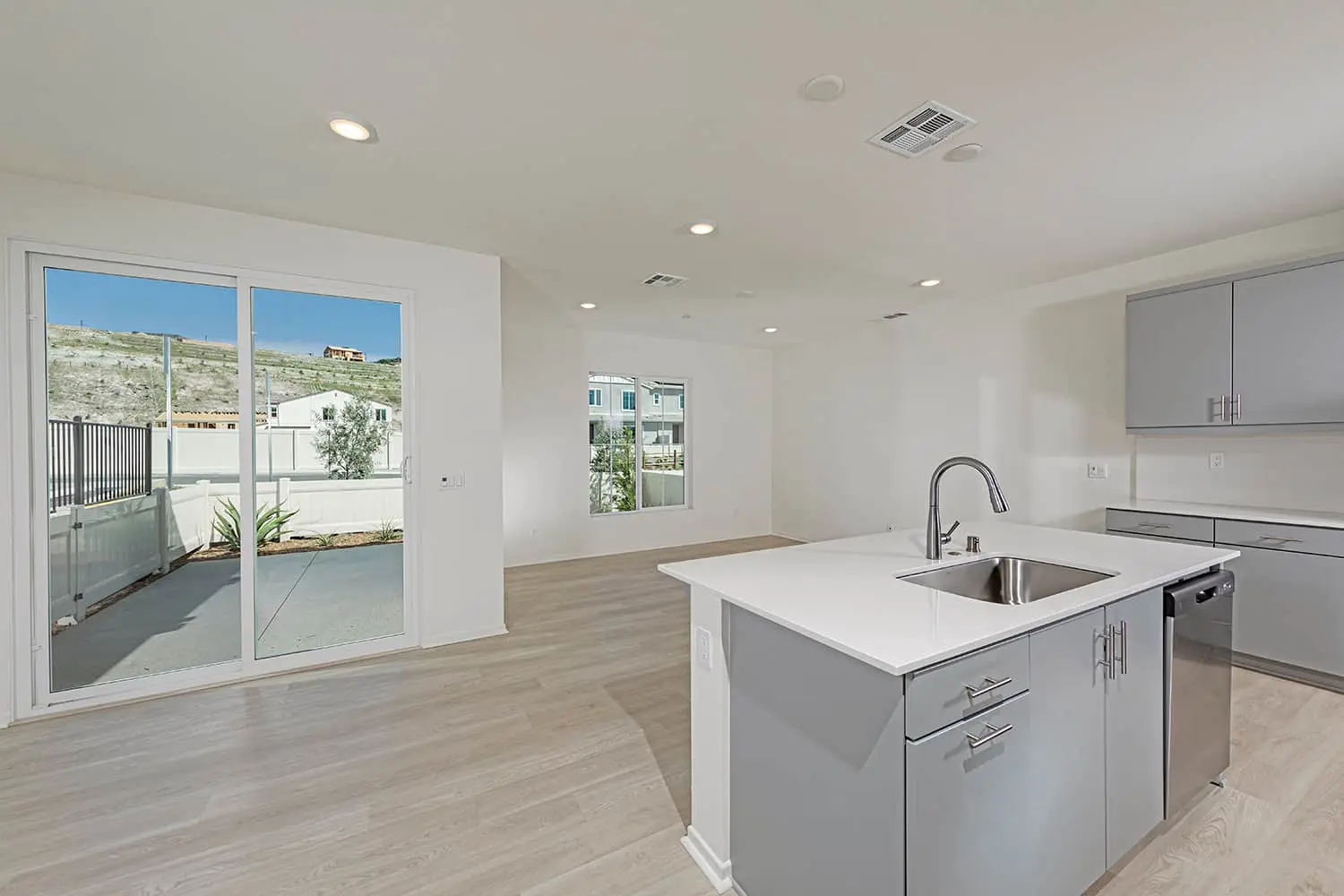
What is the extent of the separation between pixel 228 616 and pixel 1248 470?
6.21 m

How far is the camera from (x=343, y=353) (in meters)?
3.48

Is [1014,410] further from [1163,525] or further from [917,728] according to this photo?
[917,728]

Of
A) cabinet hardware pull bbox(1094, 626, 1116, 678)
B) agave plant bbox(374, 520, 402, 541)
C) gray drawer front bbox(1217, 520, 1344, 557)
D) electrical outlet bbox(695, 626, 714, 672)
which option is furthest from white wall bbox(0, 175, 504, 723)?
gray drawer front bbox(1217, 520, 1344, 557)

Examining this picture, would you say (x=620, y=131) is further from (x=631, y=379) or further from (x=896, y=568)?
(x=631, y=379)

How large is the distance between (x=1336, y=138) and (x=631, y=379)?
551 centimetres

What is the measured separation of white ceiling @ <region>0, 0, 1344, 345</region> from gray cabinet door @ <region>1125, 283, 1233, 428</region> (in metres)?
0.43

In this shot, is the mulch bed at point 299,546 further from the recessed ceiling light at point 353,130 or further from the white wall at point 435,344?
the recessed ceiling light at point 353,130

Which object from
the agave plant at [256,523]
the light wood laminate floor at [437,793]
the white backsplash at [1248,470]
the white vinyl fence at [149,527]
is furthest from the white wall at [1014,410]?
the agave plant at [256,523]

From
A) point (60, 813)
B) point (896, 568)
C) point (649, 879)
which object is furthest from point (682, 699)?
point (60, 813)

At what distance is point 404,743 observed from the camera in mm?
2504

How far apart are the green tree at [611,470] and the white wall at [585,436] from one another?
17 cm

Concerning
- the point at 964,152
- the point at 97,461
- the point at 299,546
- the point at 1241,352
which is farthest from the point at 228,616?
the point at 1241,352

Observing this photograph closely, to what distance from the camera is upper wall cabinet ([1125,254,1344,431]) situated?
3.03 metres

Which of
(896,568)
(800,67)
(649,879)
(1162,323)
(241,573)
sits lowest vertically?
(649,879)
